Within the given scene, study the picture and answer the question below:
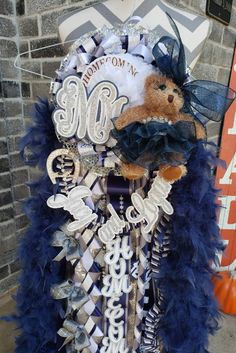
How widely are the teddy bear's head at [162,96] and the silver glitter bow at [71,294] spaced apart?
0.51 m

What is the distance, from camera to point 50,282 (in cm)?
80

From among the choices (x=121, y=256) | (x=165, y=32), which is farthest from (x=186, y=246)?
(x=165, y=32)

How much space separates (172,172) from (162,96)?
0.17m

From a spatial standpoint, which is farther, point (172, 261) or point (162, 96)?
point (172, 261)

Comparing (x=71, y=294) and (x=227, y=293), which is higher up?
(x=71, y=294)

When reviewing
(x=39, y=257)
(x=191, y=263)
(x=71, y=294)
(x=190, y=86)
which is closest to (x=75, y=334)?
(x=71, y=294)

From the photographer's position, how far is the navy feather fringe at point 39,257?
0.74 meters

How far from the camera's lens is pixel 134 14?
2.60 ft

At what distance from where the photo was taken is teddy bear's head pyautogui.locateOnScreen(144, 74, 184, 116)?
2.02 feet

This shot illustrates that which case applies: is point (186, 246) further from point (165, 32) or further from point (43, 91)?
point (43, 91)

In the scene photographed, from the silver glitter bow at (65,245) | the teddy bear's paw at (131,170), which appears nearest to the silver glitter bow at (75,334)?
the silver glitter bow at (65,245)

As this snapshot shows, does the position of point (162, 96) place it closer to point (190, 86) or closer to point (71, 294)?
point (190, 86)

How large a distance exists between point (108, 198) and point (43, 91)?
74 cm

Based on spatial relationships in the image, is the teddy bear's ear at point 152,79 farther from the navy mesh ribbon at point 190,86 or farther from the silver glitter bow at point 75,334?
the silver glitter bow at point 75,334
